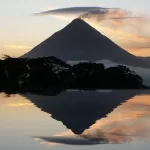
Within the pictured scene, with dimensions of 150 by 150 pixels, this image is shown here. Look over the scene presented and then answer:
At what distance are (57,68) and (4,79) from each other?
8.37 meters

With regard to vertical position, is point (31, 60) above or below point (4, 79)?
above

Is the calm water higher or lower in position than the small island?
lower

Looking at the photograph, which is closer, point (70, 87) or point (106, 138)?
point (106, 138)

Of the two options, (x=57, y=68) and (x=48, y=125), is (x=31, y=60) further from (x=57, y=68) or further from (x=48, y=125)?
(x=48, y=125)

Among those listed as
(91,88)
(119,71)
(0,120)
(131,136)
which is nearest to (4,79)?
(91,88)

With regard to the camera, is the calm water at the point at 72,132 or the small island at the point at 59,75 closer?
the calm water at the point at 72,132

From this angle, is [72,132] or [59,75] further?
[59,75]

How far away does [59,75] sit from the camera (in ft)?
133

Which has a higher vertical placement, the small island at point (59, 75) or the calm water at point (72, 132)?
the small island at point (59, 75)

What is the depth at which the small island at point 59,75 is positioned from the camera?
35.8 metres

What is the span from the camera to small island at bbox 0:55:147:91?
35.8 m

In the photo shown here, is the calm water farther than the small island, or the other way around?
the small island

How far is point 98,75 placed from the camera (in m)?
46.2

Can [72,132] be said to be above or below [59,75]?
below
